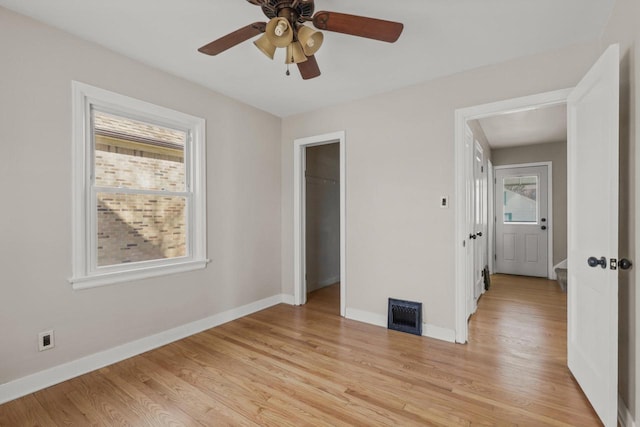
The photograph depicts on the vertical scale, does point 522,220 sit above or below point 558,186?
below

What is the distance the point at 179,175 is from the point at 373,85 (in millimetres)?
2180

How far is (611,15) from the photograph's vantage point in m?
1.96

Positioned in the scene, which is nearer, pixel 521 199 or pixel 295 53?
pixel 295 53

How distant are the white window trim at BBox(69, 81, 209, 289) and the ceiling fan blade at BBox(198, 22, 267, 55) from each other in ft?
3.59

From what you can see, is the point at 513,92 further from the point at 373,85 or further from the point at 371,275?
the point at 371,275

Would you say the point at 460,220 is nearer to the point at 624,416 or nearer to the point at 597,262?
the point at 597,262

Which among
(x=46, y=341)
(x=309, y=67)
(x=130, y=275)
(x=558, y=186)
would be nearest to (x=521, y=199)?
(x=558, y=186)

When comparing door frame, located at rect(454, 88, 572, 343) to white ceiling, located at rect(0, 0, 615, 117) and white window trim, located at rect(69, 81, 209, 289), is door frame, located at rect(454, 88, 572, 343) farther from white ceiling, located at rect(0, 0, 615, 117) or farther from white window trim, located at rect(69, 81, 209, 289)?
white window trim, located at rect(69, 81, 209, 289)

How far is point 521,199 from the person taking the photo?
5895 mm

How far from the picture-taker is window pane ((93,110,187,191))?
96.1 inches

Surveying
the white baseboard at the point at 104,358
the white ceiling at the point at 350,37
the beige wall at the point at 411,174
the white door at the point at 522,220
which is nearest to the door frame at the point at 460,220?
the beige wall at the point at 411,174

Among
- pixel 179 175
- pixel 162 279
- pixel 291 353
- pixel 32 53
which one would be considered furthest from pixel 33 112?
pixel 291 353

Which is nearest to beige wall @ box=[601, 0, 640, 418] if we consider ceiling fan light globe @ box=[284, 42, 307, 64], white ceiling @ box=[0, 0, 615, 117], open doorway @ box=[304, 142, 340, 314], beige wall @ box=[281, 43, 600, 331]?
white ceiling @ box=[0, 0, 615, 117]

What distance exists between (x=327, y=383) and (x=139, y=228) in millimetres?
2066
